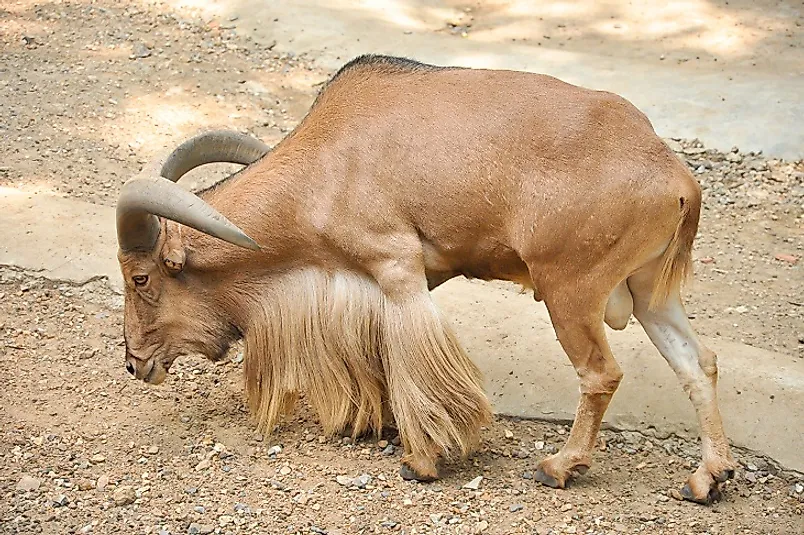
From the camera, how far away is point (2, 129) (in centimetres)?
809

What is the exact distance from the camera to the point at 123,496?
4.51 meters

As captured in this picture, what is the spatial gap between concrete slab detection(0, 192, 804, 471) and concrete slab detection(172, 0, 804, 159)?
9.82ft

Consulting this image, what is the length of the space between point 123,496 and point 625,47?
7172 mm

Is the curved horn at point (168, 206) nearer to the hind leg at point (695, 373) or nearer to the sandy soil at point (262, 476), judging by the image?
the sandy soil at point (262, 476)

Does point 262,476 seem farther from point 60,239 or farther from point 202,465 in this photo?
point 60,239

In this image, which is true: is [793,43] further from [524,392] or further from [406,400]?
[406,400]

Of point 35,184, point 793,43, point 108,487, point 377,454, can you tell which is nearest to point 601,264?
point 377,454

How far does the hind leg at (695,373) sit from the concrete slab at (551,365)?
1.08ft

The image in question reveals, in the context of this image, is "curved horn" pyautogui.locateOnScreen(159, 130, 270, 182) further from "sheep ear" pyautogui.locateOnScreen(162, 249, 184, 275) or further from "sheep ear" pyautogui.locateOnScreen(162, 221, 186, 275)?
"sheep ear" pyautogui.locateOnScreen(162, 249, 184, 275)

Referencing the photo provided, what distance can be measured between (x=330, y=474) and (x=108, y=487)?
0.95 metres

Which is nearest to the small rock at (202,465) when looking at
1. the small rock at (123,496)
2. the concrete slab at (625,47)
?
the small rock at (123,496)

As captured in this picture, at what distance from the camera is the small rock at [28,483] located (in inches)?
179

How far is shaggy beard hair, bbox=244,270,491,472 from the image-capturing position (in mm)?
4586

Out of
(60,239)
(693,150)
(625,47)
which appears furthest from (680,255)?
(625,47)
